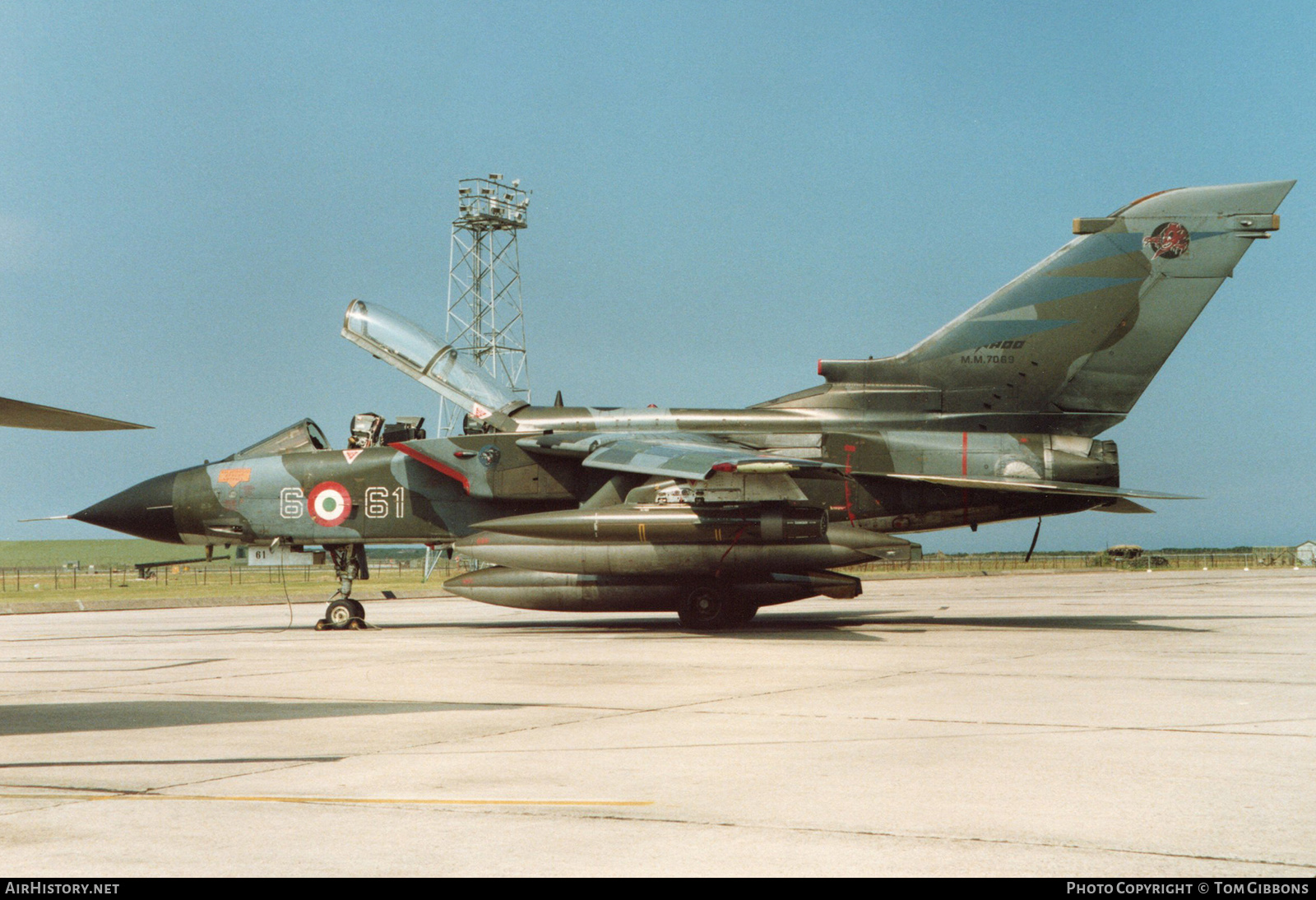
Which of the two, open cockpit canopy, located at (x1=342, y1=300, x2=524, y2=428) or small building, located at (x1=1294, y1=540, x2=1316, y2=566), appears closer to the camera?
open cockpit canopy, located at (x1=342, y1=300, x2=524, y2=428)

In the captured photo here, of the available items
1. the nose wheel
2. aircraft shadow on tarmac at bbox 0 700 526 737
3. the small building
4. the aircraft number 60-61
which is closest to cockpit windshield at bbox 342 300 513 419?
the aircraft number 60-61

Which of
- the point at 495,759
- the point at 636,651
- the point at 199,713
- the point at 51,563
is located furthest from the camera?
the point at 51,563

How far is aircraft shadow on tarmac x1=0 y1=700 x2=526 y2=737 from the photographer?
6.98 meters

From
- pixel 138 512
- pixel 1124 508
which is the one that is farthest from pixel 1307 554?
pixel 138 512

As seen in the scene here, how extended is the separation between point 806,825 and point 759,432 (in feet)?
37.6

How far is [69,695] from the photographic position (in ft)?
28.1

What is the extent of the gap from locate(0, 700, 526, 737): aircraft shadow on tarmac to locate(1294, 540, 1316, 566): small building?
6061 cm

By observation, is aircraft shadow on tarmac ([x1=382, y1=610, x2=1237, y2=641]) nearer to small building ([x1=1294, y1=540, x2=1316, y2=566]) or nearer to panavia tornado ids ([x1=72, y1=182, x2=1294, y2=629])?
panavia tornado ids ([x1=72, y1=182, x2=1294, y2=629])

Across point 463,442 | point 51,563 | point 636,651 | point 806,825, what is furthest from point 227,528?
point 51,563

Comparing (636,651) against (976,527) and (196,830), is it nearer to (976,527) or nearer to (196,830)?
(976,527)

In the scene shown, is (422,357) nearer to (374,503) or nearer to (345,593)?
(374,503)

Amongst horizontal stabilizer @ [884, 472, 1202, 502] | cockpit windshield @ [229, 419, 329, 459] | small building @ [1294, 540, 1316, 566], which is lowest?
small building @ [1294, 540, 1316, 566]

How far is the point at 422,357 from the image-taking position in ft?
53.3

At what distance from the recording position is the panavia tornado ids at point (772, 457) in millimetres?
13820
